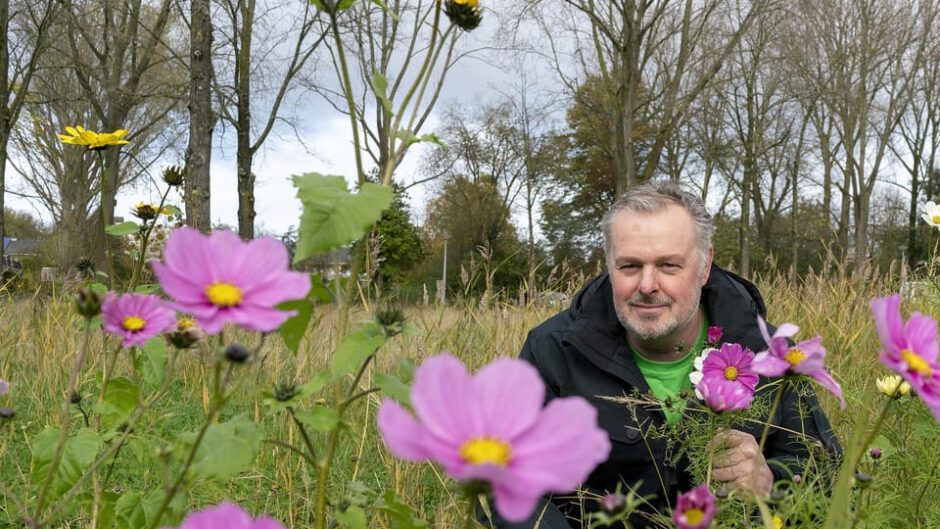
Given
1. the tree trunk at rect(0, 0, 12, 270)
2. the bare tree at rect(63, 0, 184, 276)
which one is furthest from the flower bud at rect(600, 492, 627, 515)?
the bare tree at rect(63, 0, 184, 276)

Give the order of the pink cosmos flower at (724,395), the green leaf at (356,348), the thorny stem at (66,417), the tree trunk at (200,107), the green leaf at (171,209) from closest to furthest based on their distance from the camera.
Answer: the thorny stem at (66,417), the green leaf at (356,348), the pink cosmos flower at (724,395), the green leaf at (171,209), the tree trunk at (200,107)

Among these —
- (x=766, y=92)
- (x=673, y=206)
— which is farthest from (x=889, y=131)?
(x=673, y=206)

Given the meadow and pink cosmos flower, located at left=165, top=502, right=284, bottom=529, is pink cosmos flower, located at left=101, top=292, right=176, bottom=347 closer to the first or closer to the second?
pink cosmos flower, located at left=165, top=502, right=284, bottom=529

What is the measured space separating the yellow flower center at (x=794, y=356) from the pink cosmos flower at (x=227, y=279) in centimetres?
49

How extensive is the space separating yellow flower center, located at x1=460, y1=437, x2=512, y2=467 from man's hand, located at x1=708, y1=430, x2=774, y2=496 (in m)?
0.86

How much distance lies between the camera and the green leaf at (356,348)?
2.53 ft

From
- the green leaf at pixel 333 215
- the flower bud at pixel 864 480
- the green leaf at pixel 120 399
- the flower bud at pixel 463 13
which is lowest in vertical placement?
the flower bud at pixel 864 480

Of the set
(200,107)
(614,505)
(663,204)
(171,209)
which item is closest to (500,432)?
(614,505)

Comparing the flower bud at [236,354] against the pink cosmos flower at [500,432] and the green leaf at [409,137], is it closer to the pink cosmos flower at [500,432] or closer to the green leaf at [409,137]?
the pink cosmos flower at [500,432]

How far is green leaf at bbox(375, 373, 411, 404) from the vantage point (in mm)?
741

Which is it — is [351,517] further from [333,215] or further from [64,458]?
[64,458]

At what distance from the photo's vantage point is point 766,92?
680 inches

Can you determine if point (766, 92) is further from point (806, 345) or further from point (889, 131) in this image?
point (806, 345)

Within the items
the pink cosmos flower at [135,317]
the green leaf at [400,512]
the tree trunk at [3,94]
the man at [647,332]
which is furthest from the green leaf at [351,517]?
the tree trunk at [3,94]
